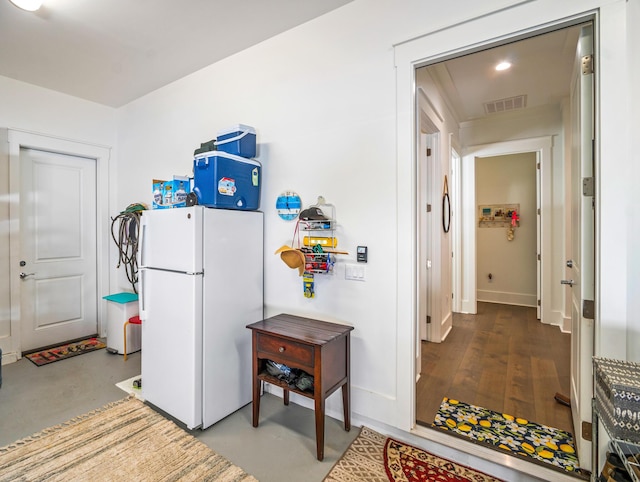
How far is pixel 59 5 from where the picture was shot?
7.27ft

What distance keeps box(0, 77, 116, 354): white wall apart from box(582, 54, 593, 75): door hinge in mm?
4819

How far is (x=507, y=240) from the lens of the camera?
5633 mm

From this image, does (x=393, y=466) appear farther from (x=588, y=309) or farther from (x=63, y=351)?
(x=63, y=351)

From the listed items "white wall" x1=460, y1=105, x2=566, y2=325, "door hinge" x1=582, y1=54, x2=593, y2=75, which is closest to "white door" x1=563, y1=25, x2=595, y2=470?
"door hinge" x1=582, y1=54, x2=593, y2=75

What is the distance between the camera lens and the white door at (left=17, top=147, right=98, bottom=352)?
352 cm

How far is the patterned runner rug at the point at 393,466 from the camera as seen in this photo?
1.71m

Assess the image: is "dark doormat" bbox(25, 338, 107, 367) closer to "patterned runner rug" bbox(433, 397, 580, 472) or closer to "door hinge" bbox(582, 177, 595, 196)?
"patterned runner rug" bbox(433, 397, 580, 472)

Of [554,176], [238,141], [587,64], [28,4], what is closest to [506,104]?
[554,176]

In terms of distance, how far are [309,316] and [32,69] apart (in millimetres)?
3695

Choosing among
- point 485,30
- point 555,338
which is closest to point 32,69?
point 485,30

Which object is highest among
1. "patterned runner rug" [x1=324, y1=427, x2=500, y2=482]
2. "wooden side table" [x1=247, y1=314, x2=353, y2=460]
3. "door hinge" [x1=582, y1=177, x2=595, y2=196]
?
"door hinge" [x1=582, y1=177, x2=595, y2=196]

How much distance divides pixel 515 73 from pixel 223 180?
318cm

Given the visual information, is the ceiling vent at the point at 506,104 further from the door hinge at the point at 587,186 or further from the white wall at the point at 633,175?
the door hinge at the point at 587,186

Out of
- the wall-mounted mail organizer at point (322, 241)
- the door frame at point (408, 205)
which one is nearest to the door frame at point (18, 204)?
the wall-mounted mail organizer at point (322, 241)
